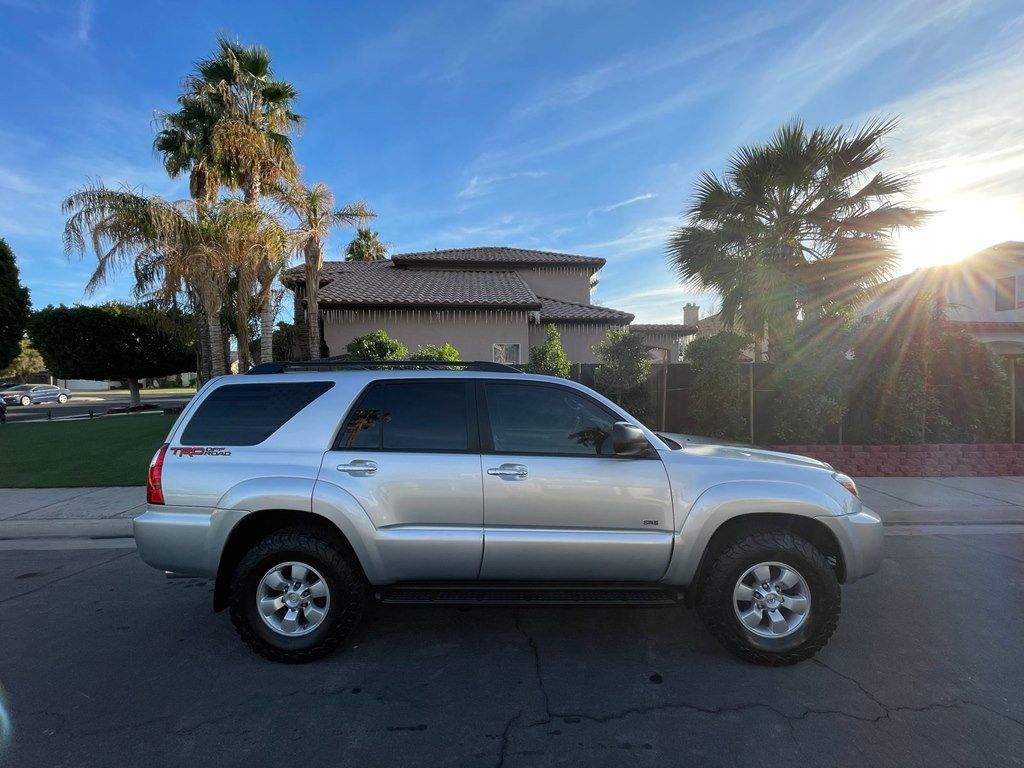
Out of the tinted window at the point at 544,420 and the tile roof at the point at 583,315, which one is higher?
the tile roof at the point at 583,315

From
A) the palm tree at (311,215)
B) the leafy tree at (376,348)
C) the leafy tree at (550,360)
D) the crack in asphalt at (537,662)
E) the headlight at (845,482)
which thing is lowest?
the crack in asphalt at (537,662)

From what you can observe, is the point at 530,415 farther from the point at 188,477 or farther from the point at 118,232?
the point at 118,232

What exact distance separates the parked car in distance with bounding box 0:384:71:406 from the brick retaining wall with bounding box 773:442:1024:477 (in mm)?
42246

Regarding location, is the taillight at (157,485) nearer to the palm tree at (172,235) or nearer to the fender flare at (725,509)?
the fender flare at (725,509)

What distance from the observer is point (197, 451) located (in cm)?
318

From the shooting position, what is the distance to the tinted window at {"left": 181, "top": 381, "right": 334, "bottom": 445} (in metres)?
3.23

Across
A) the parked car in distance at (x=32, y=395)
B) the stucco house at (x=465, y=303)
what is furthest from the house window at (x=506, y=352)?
the parked car in distance at (x=32, y=395)

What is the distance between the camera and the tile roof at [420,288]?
15.7 m

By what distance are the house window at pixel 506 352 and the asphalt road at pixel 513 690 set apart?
12503mm

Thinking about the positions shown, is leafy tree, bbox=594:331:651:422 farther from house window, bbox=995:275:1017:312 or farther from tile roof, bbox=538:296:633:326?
house window, bbox=995:275:1017:312

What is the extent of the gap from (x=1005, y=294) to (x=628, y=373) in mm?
17478

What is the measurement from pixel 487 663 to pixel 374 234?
33.5m

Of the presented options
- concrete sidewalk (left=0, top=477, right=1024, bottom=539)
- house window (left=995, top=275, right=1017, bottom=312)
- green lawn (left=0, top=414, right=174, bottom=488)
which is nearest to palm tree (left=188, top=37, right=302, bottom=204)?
green lawn (left=0, top=414, right=174, bottom=488)

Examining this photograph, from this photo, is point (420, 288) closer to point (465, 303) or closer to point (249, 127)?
point (465, 303)
